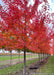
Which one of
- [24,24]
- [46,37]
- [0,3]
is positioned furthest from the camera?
[46,37]

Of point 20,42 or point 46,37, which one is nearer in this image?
point 20,42

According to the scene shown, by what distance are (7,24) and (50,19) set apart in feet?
5.39

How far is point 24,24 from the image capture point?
4.44 m

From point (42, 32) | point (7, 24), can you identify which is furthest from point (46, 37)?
point (7, 24)

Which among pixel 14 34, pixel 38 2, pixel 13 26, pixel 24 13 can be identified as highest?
pixel 38 2

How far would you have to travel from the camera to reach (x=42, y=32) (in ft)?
15.2

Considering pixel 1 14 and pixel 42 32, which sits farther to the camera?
pixel 42 32

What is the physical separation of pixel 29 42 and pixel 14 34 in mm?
707

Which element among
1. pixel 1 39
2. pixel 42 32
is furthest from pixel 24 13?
pixel 1 39

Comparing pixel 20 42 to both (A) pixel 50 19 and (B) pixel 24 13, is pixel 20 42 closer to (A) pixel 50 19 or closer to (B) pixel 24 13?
(B) pixel 24 13

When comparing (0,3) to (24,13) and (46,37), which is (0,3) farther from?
(46,37)

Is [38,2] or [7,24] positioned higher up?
[38,2]

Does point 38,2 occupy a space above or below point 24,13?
above

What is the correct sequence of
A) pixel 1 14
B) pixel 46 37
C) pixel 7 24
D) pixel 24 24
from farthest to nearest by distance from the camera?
pixel 46 37 < pixel 24 24 < pixel 7 24 < pixel 1 14
